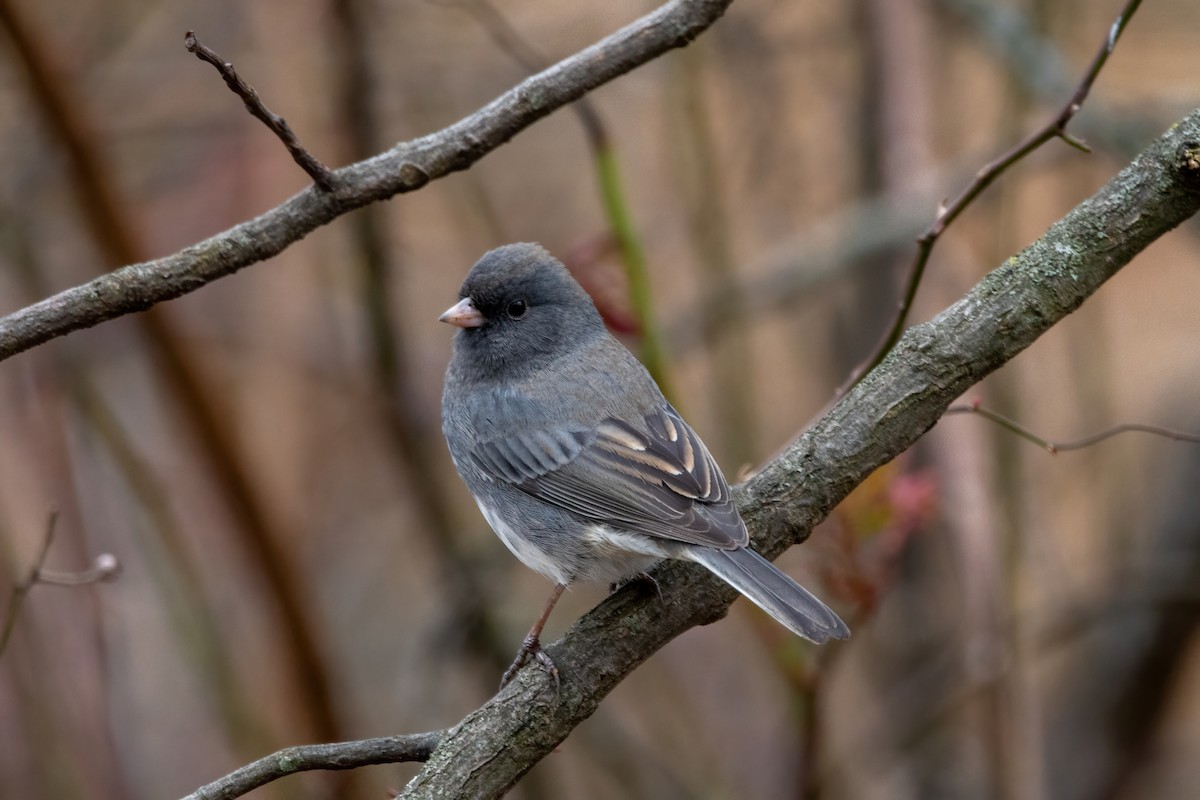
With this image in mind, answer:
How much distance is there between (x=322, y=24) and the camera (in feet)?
13.8

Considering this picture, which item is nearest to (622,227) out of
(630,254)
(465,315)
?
(630,254)

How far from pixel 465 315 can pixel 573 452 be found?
0.53 metres

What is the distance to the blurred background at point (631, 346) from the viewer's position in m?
3.73

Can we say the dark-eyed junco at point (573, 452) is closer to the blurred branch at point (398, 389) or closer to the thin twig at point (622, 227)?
the thin twig at point (622, 227)

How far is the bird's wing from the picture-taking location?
102 inches

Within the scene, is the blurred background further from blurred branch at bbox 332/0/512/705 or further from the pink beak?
the pink beak

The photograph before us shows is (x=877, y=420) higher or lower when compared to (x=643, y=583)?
higher

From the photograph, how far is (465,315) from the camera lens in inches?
124

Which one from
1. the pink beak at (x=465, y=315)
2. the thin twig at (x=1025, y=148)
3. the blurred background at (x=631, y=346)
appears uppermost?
the thin twig at (x=1025, y=148)

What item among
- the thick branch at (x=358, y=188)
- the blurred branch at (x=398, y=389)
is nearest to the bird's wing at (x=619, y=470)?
the thick branch at (x=358, y=188)

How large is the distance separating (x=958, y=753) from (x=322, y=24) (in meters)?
3.70

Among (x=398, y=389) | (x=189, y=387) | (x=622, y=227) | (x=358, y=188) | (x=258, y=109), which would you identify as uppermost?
(x=258, y=109)

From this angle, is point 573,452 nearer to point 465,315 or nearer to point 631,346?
point 465,315

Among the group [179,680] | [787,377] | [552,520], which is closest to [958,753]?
[787,377]
